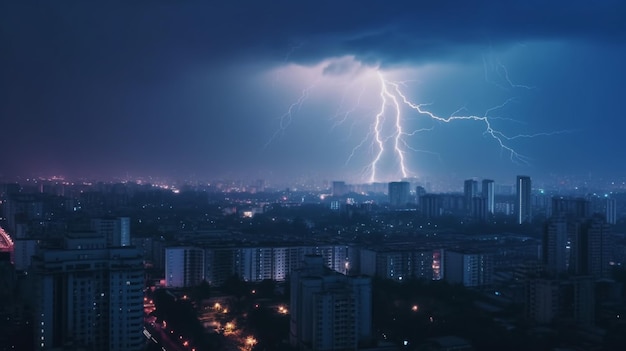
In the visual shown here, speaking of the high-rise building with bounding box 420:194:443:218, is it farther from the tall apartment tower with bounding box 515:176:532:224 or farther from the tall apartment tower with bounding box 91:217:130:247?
the tall apartment tower with bounding box 91:217:130:247

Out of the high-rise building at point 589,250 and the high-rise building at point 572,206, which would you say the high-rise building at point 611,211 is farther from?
the high-rise building at point 589,250

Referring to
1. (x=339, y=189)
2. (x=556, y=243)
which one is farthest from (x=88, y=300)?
(x=339, y=189)

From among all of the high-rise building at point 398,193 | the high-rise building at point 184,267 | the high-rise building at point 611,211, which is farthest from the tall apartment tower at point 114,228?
the high-rise building at point 398,193

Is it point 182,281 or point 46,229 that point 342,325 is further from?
point 46,229

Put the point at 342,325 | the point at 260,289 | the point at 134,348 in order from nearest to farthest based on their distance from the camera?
the point at 134,348 → the point at 342,325 → the point at 260,289

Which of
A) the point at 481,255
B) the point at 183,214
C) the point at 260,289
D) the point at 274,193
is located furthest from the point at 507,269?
the point at 274,193

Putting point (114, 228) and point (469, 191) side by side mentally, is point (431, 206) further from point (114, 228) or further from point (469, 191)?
point (114, 228)
